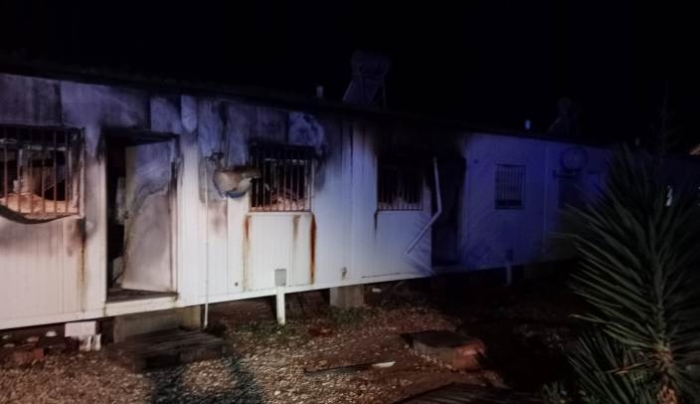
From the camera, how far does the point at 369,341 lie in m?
7.39

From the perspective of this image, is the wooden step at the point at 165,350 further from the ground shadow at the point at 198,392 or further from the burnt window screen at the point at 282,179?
the burnt window screen at the point at 282,179

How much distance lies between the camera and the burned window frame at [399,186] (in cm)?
958

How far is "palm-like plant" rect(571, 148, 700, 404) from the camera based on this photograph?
9.56 ft

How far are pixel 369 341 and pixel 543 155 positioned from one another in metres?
7.06

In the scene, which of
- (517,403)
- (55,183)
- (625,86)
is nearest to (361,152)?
(55,183)

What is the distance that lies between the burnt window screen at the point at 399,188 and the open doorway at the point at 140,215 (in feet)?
12.0

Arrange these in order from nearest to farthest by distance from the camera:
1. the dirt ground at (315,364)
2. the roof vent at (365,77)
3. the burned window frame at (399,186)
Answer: the dirt ground at (315,364)
the burned window frame at (399,186)
the roof vent at (365,77)

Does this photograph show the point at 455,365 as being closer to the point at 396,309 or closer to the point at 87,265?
the point at 396,309

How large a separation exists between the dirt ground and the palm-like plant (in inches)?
104

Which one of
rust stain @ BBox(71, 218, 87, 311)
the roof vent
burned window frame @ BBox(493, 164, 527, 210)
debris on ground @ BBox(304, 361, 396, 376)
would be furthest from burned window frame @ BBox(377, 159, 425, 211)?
rust stain @ BBox(71, 218, 87, 311)

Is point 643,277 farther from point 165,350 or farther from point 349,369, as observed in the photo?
point 165,350

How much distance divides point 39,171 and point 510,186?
8.79 m

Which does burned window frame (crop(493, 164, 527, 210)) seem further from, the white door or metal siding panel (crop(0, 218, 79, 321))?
metal siding panel (crop(0, 218, 79, 321))

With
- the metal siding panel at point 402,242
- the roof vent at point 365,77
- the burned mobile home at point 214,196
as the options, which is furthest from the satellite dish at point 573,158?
the roof vent at point 365,77
